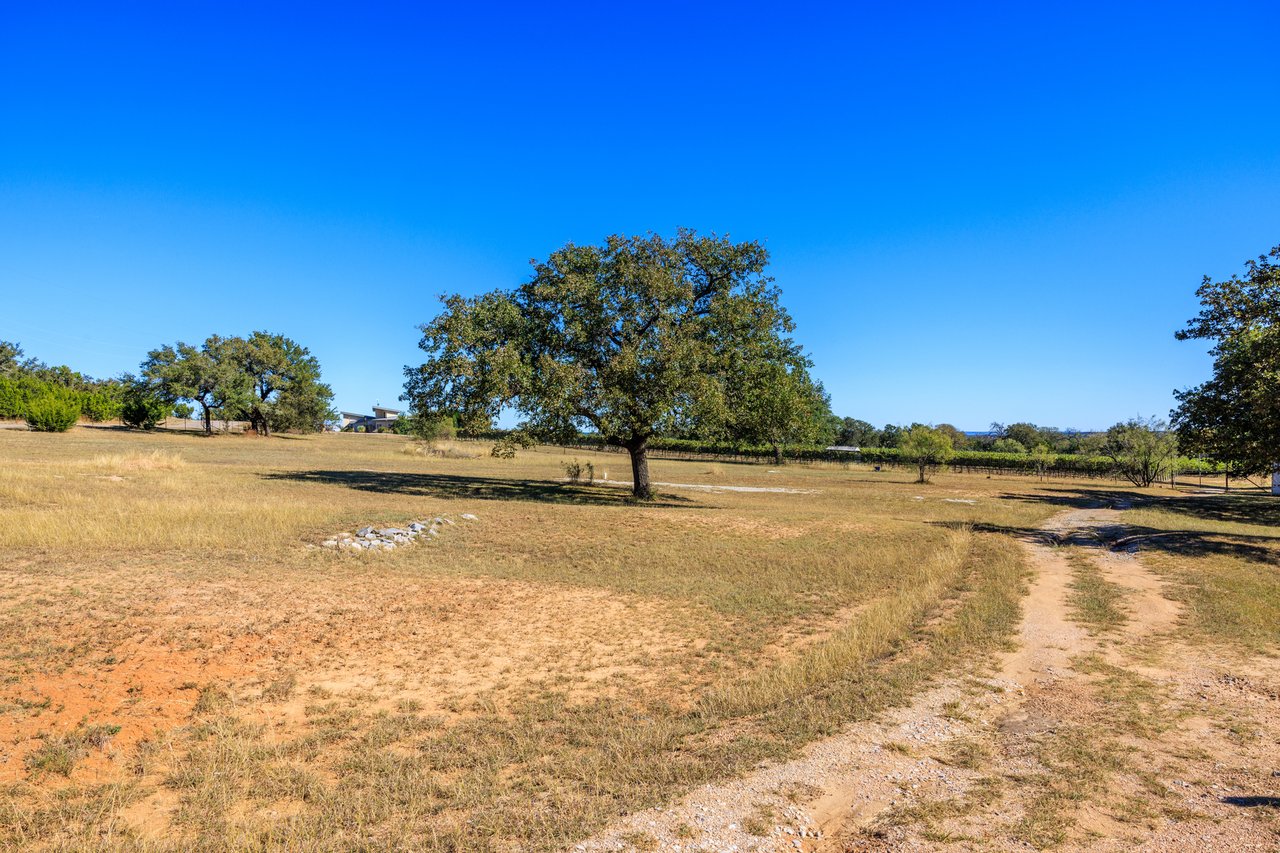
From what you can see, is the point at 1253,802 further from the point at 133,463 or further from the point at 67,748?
the point at 133,463

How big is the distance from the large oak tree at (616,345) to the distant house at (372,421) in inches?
5082

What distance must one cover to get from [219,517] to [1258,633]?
25.0 metres

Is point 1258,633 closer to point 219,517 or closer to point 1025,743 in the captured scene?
point 1025,743

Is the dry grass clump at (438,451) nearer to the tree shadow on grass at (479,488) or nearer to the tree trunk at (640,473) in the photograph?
the tree shadow on grass at (479,488)

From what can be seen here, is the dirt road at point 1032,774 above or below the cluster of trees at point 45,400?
below

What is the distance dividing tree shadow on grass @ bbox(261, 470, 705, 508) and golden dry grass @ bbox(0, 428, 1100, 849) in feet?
25.2

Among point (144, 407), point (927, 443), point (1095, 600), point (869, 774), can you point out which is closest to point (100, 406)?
point (144, 407)

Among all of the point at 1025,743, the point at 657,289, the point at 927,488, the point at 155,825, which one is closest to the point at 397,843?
the point at 155,825

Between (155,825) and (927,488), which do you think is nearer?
(155,825)

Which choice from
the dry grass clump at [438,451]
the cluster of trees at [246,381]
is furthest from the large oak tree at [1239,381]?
the cluster of trees at [246,381]

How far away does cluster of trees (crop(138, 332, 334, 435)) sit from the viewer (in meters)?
69.4

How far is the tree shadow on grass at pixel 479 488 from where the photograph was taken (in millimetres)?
29188

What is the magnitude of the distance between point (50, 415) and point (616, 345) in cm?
6464

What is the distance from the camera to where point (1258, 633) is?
36.2 ft
